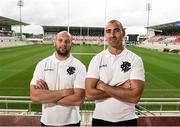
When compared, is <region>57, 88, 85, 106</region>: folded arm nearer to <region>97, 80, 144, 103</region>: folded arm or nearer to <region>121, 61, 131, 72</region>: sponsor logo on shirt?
<region>97, 80, 144, 103</region>: folded arm

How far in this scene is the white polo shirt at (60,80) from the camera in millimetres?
4297

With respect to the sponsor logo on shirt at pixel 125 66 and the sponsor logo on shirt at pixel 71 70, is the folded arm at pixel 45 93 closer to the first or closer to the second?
the sponsor logo on shirt at pixel 71 70

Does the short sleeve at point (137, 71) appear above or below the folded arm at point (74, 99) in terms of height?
above

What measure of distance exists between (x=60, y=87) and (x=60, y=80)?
3.2 inches

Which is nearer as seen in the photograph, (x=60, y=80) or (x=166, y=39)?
(x=60, y=80)

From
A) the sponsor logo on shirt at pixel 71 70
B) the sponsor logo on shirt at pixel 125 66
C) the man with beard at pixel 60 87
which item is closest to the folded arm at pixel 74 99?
the man with beard at pixel 60 87

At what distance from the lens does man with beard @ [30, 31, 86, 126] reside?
428 centimetres

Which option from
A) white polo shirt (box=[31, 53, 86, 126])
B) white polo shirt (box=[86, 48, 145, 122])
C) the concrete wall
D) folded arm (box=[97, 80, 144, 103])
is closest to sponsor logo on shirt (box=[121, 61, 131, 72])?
white polo shirt (box=[86, 48, 145, 122])

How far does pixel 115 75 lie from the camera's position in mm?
4223

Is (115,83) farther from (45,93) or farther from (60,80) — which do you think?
(45,93)

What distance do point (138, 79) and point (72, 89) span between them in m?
0.77

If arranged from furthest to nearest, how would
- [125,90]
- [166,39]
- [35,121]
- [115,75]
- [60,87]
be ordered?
1. [166,39]
2. [35,121]
3. [60,87]
4. [115,75]
5. [125,90]

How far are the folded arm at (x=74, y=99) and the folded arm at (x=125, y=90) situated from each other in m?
0.28

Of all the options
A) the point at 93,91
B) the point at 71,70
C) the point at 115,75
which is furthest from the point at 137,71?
Result: the point at 71,70
